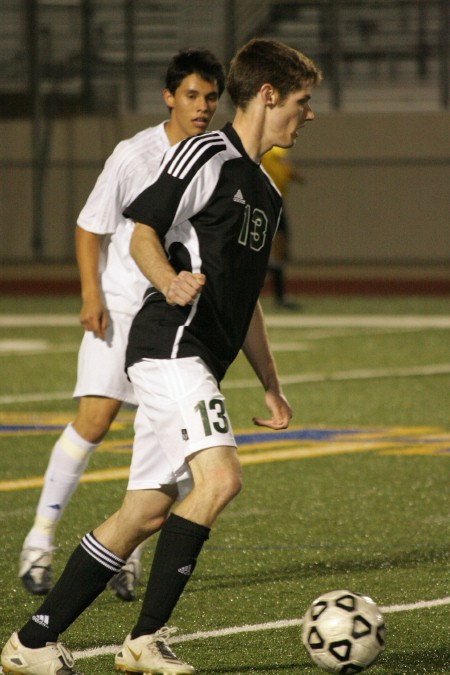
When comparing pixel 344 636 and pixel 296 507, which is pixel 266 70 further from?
pixel 296 507

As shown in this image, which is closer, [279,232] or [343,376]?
[343,376]

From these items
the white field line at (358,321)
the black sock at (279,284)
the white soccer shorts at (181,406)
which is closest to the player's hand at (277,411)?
the white soccer shorts at (181,406)

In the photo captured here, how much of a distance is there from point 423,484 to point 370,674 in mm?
3518

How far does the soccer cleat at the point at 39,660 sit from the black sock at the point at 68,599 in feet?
0.07

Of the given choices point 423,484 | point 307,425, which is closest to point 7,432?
point 307,425

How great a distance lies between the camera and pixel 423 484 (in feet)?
26.4

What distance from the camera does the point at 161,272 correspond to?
4.39 metres

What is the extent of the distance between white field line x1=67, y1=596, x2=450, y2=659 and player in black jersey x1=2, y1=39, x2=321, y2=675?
40 cm

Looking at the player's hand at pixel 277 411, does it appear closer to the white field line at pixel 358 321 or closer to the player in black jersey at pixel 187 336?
the player in black jersey at pixel 187 336

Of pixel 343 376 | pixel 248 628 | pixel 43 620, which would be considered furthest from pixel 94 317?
pixel 343 376

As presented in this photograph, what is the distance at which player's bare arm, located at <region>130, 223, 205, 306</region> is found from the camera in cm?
427

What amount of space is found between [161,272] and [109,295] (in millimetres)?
1505

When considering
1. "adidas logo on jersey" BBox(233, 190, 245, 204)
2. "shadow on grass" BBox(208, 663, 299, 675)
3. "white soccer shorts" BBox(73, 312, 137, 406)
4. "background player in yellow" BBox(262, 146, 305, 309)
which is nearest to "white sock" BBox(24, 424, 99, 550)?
"white soccer shorts" BBox(73, 312, 137, 406)

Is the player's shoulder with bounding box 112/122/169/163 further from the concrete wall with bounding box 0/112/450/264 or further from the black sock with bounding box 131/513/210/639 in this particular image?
the concrete wall with bounding box 0/112/450/264
